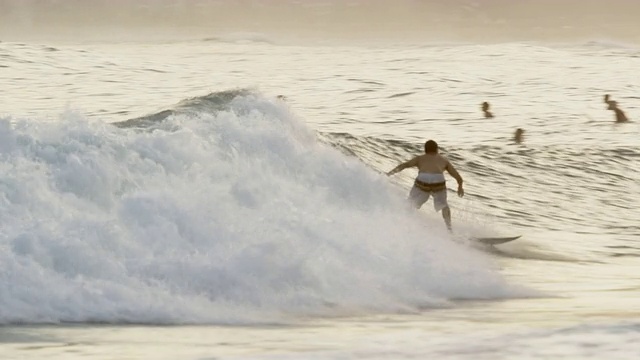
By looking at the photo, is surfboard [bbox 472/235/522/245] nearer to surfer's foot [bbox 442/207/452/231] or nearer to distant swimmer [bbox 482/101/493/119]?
surfer's foot [bbox 442/207/452/231]

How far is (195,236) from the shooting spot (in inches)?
529

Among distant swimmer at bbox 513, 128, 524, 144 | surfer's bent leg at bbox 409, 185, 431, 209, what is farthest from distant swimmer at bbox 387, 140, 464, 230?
distant swimmer at bbox 513, 128, 524, 144

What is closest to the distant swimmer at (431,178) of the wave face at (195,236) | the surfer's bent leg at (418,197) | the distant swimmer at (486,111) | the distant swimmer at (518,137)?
the surfer's bent leg at (418,197)

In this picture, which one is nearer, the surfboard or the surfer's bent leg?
the surfboard

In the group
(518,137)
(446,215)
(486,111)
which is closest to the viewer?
(446,215)

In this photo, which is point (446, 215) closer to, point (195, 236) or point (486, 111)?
point (195, 236)

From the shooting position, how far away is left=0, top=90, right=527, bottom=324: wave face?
466 inches

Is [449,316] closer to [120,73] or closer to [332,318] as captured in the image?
[332,318]

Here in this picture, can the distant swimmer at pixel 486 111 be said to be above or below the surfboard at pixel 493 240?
below

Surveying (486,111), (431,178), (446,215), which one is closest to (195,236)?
(446,215)

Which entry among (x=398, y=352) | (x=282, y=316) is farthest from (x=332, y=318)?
(x=398, y=352)

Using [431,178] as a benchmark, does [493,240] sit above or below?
below

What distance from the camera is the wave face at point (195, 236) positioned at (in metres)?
11.8

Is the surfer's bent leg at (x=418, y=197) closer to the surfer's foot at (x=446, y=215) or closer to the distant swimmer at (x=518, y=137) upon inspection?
the surfer's foot at (x=446, y=215)
